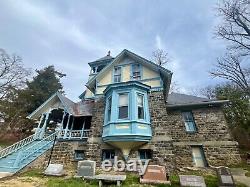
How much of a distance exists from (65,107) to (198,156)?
1092 cm

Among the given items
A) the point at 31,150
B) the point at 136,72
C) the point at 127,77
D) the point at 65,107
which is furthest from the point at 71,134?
the point at 136,72

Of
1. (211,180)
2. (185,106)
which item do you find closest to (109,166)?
(211,180)

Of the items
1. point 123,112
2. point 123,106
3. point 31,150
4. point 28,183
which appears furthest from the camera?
point 31,150

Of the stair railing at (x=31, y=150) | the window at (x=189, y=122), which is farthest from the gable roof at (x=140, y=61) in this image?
the stair railing at (x=31, y=150)

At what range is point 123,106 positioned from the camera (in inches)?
424

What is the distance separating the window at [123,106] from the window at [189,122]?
567 cm

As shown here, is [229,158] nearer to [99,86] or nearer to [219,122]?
[219,122]

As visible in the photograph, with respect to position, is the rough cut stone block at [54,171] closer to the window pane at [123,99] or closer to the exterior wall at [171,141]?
the exterior wall at [171,141]

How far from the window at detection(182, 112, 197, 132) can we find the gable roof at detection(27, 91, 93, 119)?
7.82m

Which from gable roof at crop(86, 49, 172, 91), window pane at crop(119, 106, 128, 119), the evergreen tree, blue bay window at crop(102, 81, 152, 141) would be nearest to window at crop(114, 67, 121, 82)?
gable roof at crop(86, 49, 172, 91)

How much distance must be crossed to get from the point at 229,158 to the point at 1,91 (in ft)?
102

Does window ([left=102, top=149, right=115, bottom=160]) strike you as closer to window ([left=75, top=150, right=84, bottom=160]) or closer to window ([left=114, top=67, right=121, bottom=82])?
window ([left=75, top=150, right=84, bottom=160])

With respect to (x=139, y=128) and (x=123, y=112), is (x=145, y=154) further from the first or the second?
(x=123, y=112)

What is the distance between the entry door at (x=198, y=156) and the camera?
38.7ft
